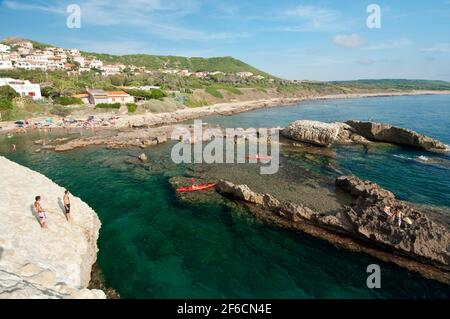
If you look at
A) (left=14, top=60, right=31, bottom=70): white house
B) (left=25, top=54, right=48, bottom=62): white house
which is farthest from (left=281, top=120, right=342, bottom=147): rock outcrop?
(left=25, top=54, right=48, bottom=62): white house

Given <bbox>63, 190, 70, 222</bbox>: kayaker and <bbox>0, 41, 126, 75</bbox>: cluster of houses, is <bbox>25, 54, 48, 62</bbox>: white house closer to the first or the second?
<bbox>0, 41, 126, 75</bbox>: cluster of houses

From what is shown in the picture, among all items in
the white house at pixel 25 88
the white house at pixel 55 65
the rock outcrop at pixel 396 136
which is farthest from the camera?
the white house at pixel 55 65

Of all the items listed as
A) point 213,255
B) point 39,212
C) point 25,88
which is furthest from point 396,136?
point 25,88

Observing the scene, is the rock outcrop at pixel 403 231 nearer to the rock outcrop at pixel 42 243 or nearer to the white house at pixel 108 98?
the rock outcrop at pixel 42 243

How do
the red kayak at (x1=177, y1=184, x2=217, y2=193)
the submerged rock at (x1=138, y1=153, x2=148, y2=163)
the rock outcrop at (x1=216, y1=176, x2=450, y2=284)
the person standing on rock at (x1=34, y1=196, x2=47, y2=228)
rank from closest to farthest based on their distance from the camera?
the person standing on rock at (x1=34, y1=196, x2=47, y2=228)
the rock outcrop at (x1=216, y1=176, x2=450, y2=284)
the red kayak at (x1=177, y1=184, x2=217, y2=193)
the submerged rock at (x1=138, y1=153, x2=148, y2=163)

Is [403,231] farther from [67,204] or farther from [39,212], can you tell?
[39,212]

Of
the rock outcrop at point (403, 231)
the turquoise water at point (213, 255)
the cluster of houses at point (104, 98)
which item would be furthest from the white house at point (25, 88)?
the rock outcrop at point (403, 231)
